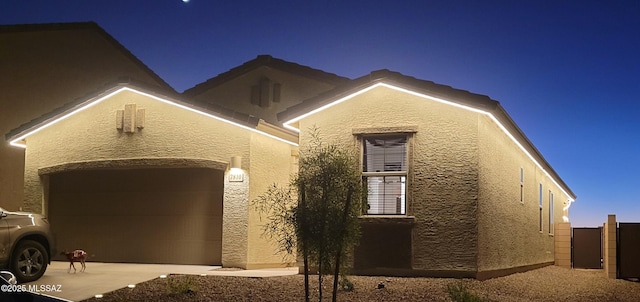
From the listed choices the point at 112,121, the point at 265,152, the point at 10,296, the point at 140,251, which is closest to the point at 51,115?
the point at 112,121

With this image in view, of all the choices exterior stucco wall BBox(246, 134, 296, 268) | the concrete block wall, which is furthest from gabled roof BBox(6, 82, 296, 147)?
the concrete block wall

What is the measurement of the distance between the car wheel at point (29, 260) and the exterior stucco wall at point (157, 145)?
12.6 feet

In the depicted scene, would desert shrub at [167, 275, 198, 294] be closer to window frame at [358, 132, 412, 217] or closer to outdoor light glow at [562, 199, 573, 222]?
window frame at [358, 132, 412, 217]

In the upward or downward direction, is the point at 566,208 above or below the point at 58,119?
below

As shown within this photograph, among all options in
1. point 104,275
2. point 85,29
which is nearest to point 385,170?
point 104,275

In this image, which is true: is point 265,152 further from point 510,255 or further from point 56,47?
point 56,47

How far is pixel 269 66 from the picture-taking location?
84.4ft

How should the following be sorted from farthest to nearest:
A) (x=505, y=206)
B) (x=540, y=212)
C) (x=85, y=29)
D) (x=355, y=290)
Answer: (x=85, y=29), (x=540, y=212), (x=505, y=206), (x=355, y=290)

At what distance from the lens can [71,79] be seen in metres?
24.2

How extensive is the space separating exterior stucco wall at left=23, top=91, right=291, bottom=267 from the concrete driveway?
92cm

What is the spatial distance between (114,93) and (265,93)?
9.07m

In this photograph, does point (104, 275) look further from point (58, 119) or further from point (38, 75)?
point (38, 75)

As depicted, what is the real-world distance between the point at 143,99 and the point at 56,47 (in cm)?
878

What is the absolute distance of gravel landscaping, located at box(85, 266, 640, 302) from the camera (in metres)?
11.2
